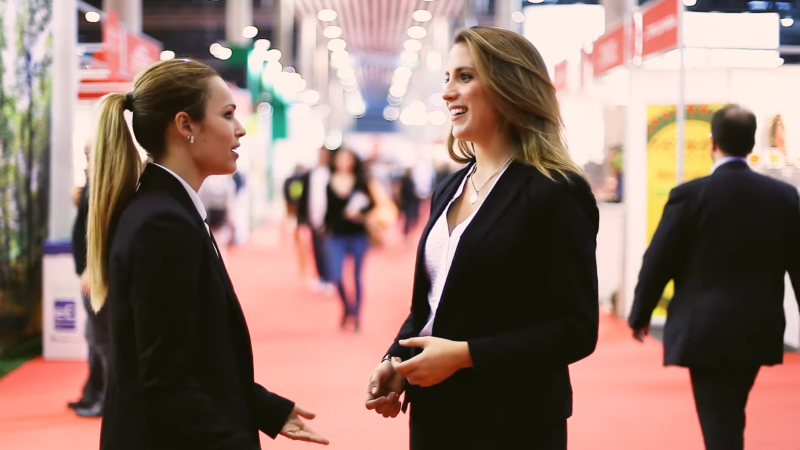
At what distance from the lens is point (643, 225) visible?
813 centimetres

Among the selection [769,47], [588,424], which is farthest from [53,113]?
[769,47]

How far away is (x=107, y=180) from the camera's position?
1.69 meters

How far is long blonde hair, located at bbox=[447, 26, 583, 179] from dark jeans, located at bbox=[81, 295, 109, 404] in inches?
149

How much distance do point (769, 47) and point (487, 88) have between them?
20.3 ft

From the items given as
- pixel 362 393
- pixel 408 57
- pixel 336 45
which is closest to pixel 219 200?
pixel 362 393

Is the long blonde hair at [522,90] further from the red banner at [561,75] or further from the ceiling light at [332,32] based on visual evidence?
the ceiling light at [332,32]

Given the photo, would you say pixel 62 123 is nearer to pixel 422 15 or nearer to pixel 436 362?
pixel 436 362

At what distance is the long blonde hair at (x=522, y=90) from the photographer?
1743 mm

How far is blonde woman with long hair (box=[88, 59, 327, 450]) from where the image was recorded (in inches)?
61.0

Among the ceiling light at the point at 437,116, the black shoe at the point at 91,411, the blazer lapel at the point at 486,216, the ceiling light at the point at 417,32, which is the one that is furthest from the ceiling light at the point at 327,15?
the blazer lapel at the point at 486,216

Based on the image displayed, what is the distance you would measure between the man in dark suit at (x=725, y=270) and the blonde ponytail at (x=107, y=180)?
1914mm

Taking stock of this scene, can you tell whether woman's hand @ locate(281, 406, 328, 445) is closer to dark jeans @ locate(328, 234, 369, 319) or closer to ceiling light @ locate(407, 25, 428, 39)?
dark jeans @ locate(328, 234, 369, 319)

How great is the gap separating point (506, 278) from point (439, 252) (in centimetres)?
20

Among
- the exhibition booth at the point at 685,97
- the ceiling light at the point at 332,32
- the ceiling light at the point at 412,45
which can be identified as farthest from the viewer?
the ceiling light at the point at 412,45
